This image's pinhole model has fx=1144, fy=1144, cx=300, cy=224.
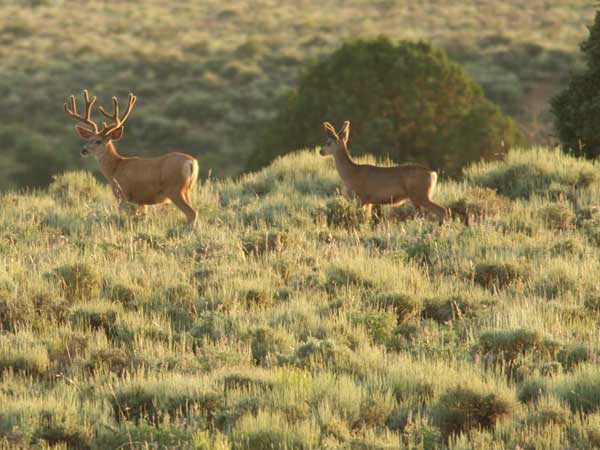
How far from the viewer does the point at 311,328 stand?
9.32m

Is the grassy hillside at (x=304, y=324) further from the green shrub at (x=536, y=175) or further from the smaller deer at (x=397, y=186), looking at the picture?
the smaller deer at (x=397, y=186)

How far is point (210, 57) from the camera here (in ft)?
144

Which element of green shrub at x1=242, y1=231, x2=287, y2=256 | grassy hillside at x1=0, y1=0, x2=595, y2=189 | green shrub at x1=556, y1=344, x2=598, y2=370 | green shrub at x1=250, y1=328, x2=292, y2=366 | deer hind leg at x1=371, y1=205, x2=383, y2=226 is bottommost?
grassy hillside at x1=0, y1=0, x2=595, y2=189

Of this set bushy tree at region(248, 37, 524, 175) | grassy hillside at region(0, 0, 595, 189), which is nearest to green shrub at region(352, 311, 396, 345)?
bushy tree at region(248, 37, 524, 175)

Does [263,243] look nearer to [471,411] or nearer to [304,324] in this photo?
[304,324]

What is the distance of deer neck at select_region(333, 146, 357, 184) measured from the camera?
14148 millimetres

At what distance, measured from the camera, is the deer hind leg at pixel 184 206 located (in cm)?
1358

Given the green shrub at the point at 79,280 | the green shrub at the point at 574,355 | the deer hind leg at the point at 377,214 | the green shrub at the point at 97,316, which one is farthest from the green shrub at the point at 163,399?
the deer hind leg at the point at 377,214

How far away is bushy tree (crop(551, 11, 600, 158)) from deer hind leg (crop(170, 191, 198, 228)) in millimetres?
6145

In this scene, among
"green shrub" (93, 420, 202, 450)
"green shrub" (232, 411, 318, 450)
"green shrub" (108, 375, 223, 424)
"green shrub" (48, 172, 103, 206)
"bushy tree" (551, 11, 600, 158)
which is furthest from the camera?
"bushy tree" (551, 11, 600, 158)

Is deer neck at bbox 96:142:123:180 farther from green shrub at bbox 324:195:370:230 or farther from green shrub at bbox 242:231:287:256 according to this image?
green shrub at bbox 324:195:370:230

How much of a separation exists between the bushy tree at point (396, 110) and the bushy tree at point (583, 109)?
3.85 metres

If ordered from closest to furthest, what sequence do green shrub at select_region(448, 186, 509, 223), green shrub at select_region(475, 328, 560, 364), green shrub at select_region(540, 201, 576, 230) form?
green shrub at select_region(475, 328, 560, 364) → green shrub at select_region(540, 201, 576, 230) → green shrub at select_region(448, 186, 509, 223)

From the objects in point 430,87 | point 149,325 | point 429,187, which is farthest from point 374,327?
point 430,87
